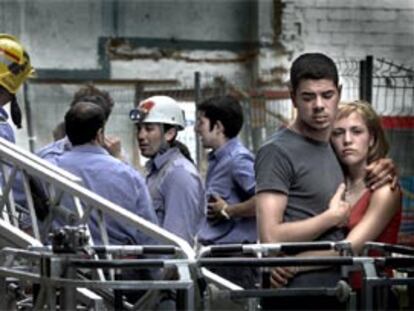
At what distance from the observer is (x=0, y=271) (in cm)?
549

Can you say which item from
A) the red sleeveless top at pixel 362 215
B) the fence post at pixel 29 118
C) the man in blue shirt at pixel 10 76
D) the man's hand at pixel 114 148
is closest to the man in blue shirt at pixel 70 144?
the man's hand at pixel 114 148

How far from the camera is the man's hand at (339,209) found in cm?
560

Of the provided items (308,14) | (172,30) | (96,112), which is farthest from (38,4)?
(96,112)

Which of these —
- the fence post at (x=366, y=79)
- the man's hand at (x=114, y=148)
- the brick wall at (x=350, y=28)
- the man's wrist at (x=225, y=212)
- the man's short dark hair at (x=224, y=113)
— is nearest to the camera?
the man's wrist at (x=225, y=212)

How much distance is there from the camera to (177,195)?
24.8ft

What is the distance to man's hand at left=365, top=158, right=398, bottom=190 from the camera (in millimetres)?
5902

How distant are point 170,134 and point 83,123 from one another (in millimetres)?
897

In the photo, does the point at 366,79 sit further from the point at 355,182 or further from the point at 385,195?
the point at 385,195

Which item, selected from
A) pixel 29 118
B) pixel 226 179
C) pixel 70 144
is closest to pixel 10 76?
pixel 70 144

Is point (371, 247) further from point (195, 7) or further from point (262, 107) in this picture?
point (195, 7)

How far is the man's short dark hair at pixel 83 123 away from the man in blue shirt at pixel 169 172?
0.54 meters

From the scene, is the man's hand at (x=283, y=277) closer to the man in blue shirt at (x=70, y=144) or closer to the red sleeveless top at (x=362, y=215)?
the red sleeveless top at (x=362, y=215)

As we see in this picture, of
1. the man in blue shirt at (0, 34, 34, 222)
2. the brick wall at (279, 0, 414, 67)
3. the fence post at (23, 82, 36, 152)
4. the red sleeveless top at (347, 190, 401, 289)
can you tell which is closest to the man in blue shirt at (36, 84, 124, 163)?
the man in blue shirt at (0, 34, 34, 222)

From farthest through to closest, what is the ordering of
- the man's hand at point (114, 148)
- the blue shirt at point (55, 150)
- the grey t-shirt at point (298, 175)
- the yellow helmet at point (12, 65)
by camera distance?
the man's hand at point (114, 148), the blue shirt at point (55, 150), the yellow helmet at point (12, 65), the grey t-shirt at point (298, 175)
